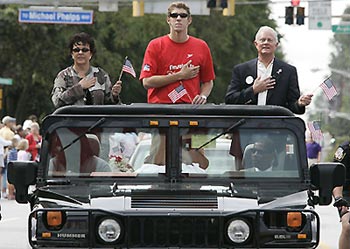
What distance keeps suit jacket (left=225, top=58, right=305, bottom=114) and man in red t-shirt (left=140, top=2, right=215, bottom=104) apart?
0.26 meters

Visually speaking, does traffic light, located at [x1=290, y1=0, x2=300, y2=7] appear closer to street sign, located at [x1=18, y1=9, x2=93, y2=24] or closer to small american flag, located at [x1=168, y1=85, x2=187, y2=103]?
street sign, located at [x1=18, y1=9, x2=93, y2=24]

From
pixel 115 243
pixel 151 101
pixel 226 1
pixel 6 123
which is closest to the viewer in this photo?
pixel 115 243

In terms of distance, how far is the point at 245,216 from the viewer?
8.32 metres

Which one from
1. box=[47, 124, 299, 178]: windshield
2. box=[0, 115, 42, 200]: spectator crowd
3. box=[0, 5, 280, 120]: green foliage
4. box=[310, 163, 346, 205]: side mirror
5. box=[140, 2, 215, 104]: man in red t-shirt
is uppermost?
box=[0, 5, 280, 120]: green foliage

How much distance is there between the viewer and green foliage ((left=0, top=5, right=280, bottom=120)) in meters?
47.8

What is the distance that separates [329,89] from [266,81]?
21.1 inches

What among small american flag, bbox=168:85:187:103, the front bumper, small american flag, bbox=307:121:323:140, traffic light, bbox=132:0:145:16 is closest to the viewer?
the front bumper

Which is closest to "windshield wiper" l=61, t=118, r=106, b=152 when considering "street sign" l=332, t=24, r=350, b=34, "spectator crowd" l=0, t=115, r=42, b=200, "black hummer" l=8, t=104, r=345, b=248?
"black hummer" l=8, t=104, r=345, b=248

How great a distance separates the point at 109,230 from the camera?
8.30m

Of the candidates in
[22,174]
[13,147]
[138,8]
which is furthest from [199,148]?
[138,8]

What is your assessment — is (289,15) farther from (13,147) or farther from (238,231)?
(238,231)

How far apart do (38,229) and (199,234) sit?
1.06m

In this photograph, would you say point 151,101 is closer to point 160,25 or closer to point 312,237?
point 312,237

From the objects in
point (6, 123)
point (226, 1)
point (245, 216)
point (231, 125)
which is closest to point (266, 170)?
point (231, 125)
